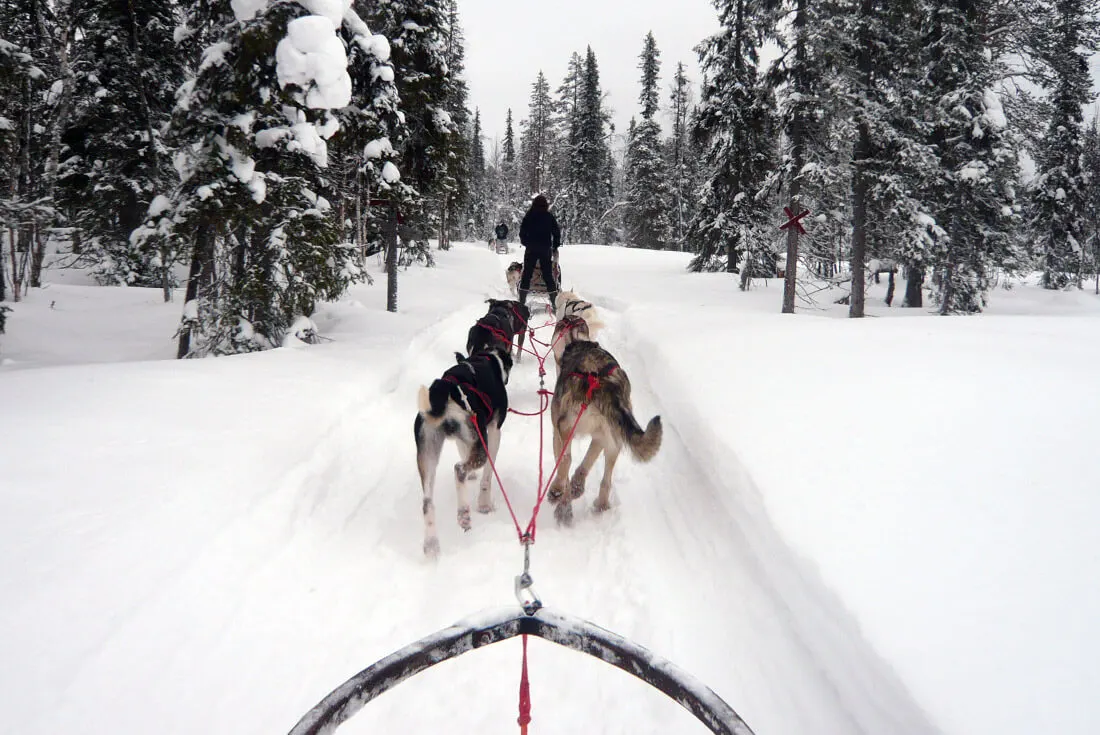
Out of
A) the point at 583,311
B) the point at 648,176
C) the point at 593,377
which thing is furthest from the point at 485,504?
the point at 648,176

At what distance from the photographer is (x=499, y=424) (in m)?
4.13

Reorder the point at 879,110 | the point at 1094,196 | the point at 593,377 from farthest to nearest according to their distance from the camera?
the point at 1094,196
the point at 879,110
the point at 593,377

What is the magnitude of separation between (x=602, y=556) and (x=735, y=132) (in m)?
19.2

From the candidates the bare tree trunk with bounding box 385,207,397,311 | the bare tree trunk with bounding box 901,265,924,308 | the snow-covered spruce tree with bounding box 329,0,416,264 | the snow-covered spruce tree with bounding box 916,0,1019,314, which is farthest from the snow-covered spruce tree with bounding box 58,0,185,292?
the bare tree trunk with bounding box 901,265,924,308

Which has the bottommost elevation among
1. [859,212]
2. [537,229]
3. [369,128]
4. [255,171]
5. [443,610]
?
[443,610]

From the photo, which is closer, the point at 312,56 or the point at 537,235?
the point at 312,56

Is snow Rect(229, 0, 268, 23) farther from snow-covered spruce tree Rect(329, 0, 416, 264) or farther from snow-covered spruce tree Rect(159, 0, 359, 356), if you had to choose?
snow-covered spruce tree Rect(329, 0, 416, 264)

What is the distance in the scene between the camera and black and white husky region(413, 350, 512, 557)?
3.53 m

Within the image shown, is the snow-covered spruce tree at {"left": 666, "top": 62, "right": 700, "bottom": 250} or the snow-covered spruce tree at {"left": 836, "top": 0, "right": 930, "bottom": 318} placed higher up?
the snow-covered spruce tree at {"left": 666, "top": 62, "right": 700, "bottom": 250}

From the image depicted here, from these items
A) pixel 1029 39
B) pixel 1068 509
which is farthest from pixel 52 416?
pixel 1029 39

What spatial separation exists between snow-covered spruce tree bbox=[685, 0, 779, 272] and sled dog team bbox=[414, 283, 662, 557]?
16328 mm

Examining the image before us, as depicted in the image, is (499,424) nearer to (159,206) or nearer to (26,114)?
(159,206)

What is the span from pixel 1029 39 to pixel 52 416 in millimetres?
20523

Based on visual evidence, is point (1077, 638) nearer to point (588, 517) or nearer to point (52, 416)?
point (588, 517)
